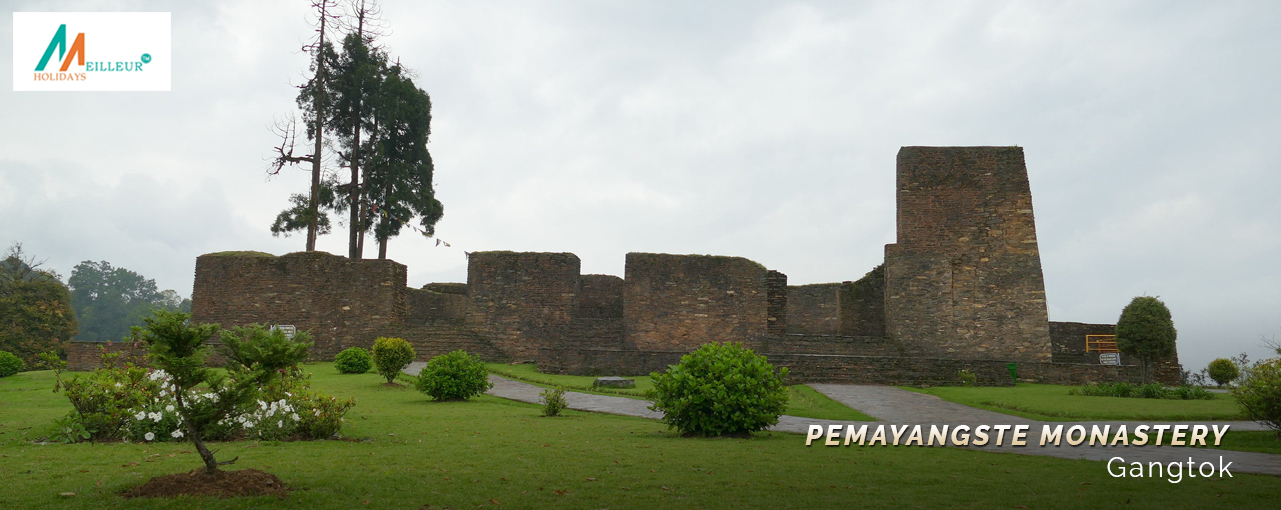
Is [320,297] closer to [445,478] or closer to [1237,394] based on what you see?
[445,478]

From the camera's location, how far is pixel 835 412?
11.5 metres

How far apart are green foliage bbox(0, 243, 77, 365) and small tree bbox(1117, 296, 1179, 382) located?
108 ft

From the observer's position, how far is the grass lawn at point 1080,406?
11.1 m

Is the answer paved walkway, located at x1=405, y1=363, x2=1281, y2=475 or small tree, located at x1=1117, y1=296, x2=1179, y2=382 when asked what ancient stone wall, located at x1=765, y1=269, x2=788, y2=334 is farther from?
small tree, located at x1=1117, y1=296, x2=1179, y2=382

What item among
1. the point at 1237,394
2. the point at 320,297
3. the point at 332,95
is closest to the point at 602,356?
the point at 320,297

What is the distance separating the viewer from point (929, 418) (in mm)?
10688

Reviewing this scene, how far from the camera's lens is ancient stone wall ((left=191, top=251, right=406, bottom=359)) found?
933 inches

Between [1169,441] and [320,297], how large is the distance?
22593 mm

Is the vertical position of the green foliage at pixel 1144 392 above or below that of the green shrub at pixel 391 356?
below

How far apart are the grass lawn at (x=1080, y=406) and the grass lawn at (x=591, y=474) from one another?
5307 millimetres

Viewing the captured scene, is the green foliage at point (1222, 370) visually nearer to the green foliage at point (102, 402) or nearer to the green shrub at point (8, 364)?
the green foliage at point (102, 402)

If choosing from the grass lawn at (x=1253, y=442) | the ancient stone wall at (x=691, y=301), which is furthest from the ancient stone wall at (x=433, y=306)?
the grass lawn at (x=1253, y=442)

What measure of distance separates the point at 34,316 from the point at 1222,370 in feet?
135

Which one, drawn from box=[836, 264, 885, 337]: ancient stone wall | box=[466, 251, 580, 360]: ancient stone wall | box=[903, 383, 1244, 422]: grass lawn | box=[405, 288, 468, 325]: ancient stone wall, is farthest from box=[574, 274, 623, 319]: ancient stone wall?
box=[903, 383, 1244, 422]: grass lawn
